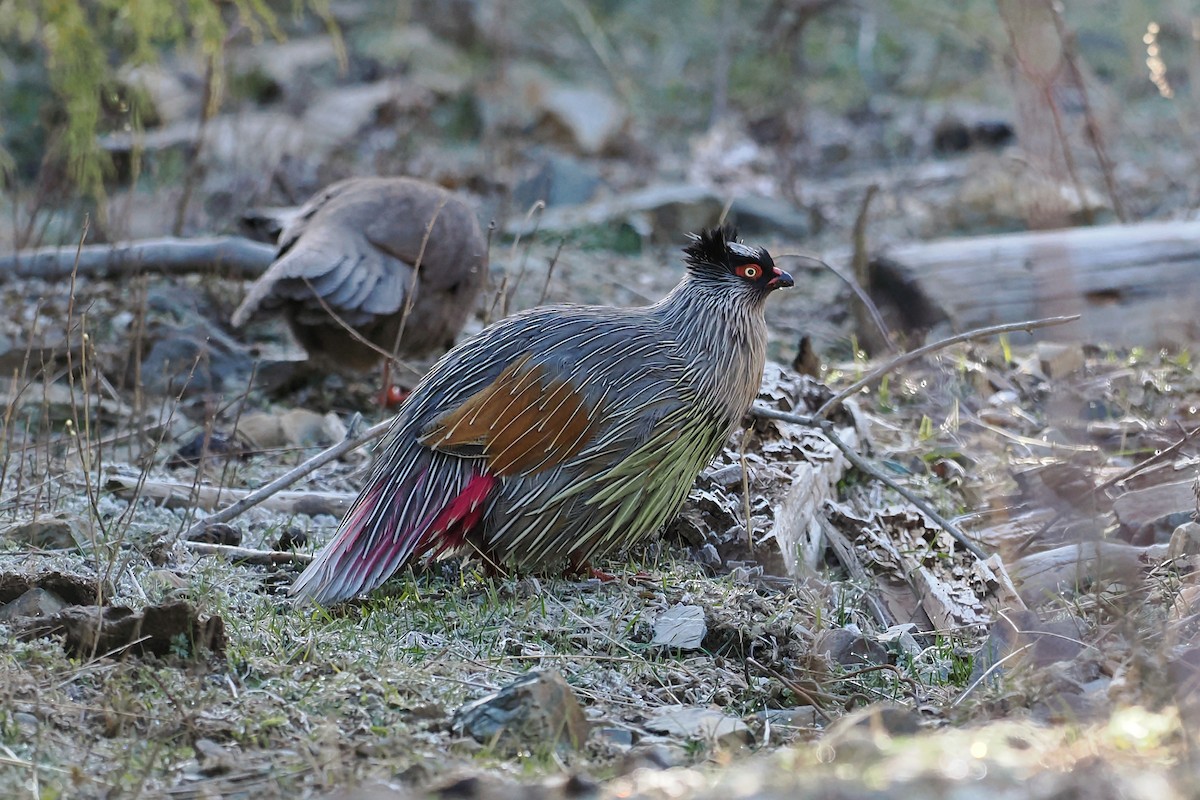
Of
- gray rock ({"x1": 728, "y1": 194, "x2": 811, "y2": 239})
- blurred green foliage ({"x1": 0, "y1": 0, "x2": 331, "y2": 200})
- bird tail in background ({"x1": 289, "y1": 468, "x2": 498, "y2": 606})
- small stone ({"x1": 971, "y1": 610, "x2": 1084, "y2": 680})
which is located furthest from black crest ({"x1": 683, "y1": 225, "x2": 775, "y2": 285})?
gray rock ({"x1": 728, "y1": 194, "x2": 811, "y2": 239})

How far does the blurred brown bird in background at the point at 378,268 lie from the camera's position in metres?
6.12

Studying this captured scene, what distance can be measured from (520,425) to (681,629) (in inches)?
31.1

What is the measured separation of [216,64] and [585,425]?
15.6ft

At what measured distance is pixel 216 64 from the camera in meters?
7.80

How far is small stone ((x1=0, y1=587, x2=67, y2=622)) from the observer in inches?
143

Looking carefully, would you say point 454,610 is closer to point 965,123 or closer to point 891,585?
point 891,585

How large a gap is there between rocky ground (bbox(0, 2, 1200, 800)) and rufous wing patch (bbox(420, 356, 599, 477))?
1.37 ft

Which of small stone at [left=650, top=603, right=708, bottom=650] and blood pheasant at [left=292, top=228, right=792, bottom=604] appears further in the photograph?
blood pheasant at [left=292, top=228, right=792, bottom=604]

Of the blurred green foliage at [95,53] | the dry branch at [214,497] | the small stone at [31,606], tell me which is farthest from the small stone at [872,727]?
the blurred green foliage at [95,53]

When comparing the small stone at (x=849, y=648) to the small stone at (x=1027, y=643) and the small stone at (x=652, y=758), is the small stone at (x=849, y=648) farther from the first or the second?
the small stone at (x=652, y=758)

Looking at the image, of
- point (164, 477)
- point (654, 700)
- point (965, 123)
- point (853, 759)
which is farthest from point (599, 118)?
point (853, 759)

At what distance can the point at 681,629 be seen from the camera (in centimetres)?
387

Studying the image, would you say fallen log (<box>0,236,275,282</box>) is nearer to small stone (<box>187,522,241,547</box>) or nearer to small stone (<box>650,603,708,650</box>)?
small stone (<box>187,522,241,547</box>)

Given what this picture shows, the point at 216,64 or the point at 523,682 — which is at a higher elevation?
the point at 216,64
